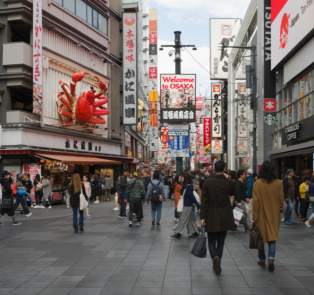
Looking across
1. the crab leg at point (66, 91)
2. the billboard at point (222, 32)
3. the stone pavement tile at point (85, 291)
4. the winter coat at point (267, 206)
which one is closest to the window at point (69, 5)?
the crab leg at point (66, 91)

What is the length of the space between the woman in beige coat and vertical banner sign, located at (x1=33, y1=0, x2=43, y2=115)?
57.1 ft

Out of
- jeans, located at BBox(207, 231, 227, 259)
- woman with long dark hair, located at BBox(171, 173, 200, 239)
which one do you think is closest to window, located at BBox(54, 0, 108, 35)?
woman with long dark hair, located at BBox(171, 173, 200, 239)

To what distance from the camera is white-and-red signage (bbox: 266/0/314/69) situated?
60.1 ft

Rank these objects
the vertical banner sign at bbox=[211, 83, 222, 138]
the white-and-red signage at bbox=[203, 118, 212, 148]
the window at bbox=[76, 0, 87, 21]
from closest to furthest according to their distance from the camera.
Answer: the window at bbox=[76, 0, 87, 21]
the vertical banner sign at bbox=[211, 83, 222, 138]
the white-and-red signage at bbox=[203, 118, 212, 148]

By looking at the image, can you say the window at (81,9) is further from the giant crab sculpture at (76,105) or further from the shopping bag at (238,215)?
the shopping bag at (238,215)

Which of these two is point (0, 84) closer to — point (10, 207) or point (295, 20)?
point (10, 207)

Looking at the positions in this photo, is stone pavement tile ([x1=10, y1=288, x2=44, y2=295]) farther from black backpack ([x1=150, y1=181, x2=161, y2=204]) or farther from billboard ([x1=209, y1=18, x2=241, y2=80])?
billboard ([x1=209, y1=18, x2=241, y2=80])

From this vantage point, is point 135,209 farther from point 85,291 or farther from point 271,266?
point 85,291

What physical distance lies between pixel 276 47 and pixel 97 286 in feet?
67.0

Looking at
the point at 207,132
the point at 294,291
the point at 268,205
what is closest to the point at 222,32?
the point at 207,132

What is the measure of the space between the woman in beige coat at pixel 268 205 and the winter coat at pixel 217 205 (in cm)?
53

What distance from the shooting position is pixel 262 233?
6.98 metres

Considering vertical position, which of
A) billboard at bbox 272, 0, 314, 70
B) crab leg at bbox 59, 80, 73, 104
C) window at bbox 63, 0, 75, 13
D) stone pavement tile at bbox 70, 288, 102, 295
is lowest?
stone pavement tile at bbox 70, 288, 102, 295

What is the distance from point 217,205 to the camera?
22.5ft
